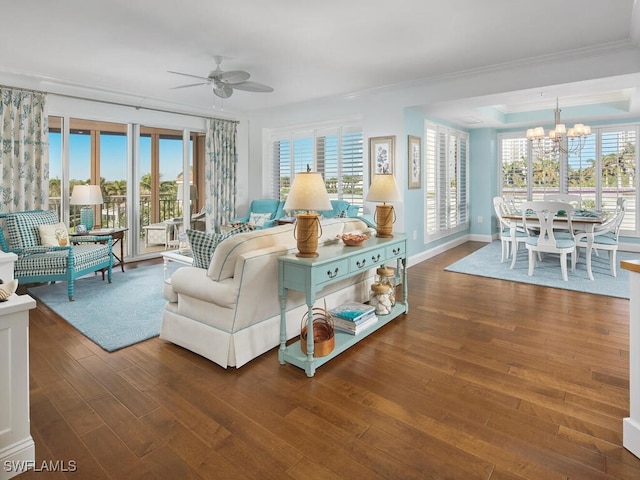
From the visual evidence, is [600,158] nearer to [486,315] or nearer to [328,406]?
[486,315]

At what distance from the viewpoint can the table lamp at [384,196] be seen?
3.48m

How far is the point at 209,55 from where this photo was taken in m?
4.23

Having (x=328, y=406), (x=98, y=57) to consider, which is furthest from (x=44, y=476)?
(x=98, y=57)

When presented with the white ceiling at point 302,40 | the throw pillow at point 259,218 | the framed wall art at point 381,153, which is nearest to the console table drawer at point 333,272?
the white ceiling at point 302,40

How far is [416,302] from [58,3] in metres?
4.08

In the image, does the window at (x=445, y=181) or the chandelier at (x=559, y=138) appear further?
the window at (x=445, y=181)

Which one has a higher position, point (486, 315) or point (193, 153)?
point (193, 153)

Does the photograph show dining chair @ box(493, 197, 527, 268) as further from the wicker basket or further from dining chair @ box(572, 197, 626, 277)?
the wicker basket

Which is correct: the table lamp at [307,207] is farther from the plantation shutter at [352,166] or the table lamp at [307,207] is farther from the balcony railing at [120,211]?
the balcony railing at [120,211]

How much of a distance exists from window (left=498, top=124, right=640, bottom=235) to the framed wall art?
8.94ft

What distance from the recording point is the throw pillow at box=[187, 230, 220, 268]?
2.86 metres

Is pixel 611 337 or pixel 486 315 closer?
pixel 611 337

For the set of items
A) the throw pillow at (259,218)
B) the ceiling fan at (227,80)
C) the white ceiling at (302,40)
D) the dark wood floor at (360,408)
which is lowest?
the dark wood floor at (360,408)

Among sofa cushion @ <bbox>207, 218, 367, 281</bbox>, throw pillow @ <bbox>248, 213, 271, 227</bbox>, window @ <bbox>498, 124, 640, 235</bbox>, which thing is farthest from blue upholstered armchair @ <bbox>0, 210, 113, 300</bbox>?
window @ <bbox>498, 124, 640, 235</bbox>
